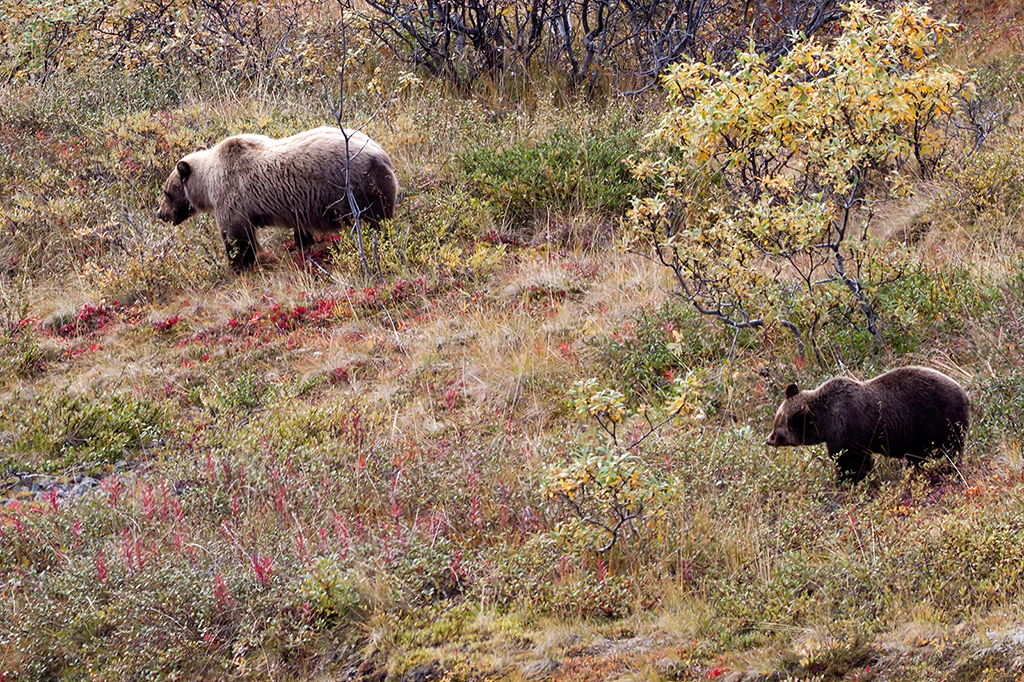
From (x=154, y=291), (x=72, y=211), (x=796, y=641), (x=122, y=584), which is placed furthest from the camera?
(x=72, y=211)

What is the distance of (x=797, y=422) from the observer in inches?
217

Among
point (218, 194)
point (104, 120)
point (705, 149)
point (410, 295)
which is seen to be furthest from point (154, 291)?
point (705, 149)

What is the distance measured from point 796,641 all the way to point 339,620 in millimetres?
2104

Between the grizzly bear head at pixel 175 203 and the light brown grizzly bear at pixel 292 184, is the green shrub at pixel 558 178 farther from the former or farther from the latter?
the grizzly bear head at pixel 175 203

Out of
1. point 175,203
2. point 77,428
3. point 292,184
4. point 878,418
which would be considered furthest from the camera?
point 175,203

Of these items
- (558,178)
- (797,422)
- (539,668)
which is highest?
(558,178)

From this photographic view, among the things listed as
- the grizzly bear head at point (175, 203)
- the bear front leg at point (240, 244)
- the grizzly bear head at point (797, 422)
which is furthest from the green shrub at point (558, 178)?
the grizzly bear head at point (797, 422)

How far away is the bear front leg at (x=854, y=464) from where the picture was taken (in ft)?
17.8

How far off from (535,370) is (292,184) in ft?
12.6

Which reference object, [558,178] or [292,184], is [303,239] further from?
[558,178]

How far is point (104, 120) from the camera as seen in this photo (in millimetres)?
12672

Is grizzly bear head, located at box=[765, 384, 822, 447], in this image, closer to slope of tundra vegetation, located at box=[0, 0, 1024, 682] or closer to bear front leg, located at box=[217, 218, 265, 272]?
slope of tundra vegetation, located at box=[0, 0, 1024, 682]

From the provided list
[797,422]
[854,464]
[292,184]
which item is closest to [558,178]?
[292,184]

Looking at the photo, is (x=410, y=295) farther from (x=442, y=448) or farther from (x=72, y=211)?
(x=72, y=211)
